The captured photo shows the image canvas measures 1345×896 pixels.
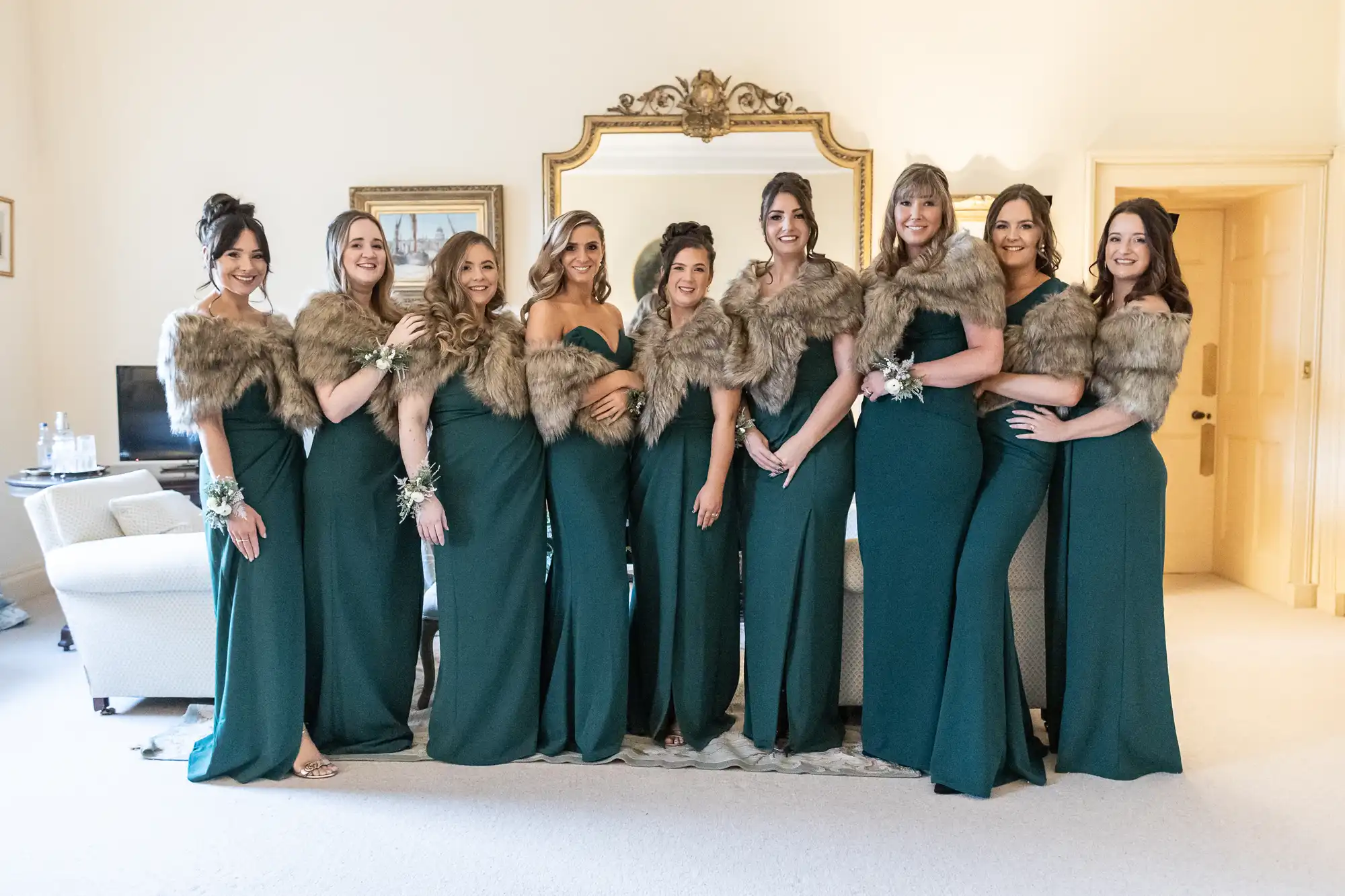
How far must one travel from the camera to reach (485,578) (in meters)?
3.05

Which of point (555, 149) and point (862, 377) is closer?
point (862, 377)

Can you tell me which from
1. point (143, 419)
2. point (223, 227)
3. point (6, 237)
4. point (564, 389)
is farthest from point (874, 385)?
point (6, 237)

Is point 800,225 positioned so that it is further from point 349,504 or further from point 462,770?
point 462,770

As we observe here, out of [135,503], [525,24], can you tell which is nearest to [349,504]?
[135,503]

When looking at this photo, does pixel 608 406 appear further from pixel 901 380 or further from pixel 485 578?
pixel 901 380

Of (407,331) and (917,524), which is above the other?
(407,331)

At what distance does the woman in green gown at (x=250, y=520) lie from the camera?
2.85 m

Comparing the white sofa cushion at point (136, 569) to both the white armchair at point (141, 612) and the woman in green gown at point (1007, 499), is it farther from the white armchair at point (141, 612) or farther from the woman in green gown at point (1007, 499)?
the woman in green gown at point (1007, 499)

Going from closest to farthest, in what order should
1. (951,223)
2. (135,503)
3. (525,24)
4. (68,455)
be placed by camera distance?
(951,223) < (135,503) < (68,455) < (525,24)

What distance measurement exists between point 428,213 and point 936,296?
12.1 feet

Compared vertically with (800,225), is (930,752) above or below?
below

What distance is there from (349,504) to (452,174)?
3.20 m

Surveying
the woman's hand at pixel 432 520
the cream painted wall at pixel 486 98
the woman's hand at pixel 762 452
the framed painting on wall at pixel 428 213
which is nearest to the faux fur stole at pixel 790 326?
A: the woman's hand at pixel 762 452

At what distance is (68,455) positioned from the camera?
4.86 m
